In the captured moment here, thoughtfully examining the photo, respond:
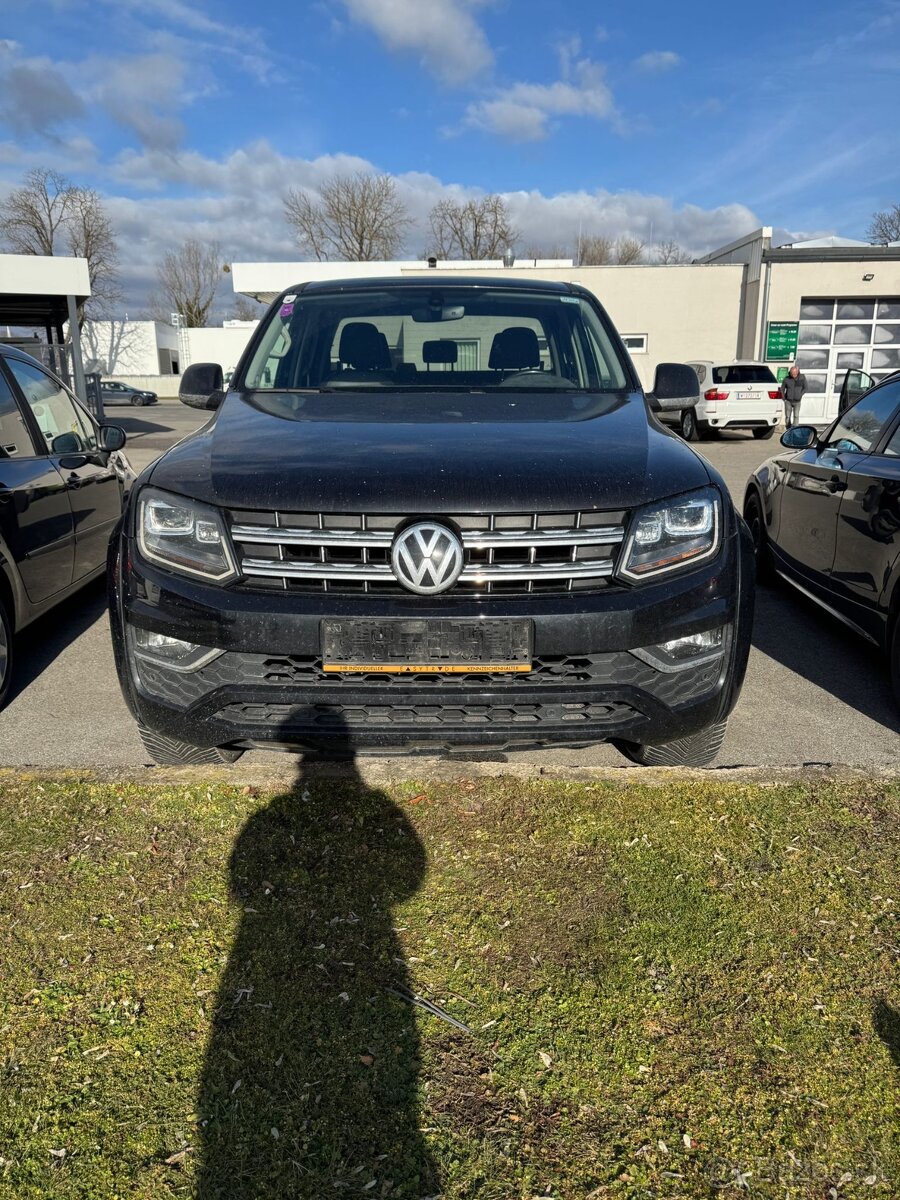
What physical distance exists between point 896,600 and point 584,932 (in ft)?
7.92

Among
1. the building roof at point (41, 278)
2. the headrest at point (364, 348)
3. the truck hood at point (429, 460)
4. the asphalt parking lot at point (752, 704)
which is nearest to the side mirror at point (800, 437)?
the asphalt parking lot at point (752, 704)

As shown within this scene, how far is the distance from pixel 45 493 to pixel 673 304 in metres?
26.1

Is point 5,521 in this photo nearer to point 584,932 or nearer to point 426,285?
point 426,285

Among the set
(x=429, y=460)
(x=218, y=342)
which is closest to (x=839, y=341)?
(x=429, y=460)

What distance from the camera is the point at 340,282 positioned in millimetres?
4441

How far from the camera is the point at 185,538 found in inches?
104

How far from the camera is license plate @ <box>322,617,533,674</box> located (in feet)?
8.21

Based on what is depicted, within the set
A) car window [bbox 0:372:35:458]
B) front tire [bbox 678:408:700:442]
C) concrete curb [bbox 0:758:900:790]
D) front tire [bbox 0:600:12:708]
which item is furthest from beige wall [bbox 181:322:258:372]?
concrete curb [bbox 0:758:900:790]

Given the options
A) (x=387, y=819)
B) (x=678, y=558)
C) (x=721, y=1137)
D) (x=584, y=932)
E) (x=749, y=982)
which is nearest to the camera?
(x=721, y=1137)

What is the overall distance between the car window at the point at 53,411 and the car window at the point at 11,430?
19 cm

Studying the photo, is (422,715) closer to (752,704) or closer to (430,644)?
(430,644)

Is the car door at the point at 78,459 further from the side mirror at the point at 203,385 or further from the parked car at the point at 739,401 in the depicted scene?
the parked car at the point at 739,401

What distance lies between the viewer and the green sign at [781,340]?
2592cm

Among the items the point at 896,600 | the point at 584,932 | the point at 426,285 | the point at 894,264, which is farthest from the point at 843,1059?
the point at 894,264
